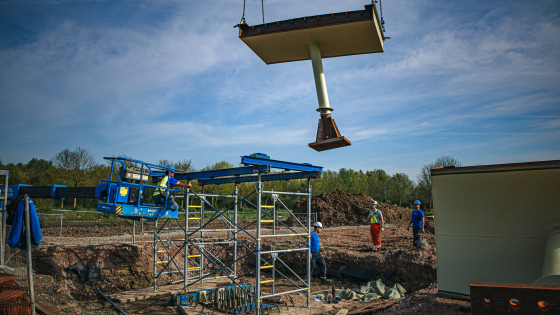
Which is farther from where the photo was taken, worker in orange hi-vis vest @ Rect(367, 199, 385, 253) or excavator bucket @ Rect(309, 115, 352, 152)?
worker in orange hi-vis vest @ Rect(367, 199, 385, 253)

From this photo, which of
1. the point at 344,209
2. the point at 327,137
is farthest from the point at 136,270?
the point at 344,209

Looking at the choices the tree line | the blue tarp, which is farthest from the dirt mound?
the blue tarp

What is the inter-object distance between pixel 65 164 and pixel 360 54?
28.7 metres

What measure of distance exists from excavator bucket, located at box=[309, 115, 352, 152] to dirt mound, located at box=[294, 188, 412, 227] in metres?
20.8

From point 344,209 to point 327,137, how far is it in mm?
22748

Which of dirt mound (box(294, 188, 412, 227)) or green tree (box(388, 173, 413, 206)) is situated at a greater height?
green tree (box(388, 173, 413, 206))

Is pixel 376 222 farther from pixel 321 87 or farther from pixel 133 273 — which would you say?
pixel 133 273

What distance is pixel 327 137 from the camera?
789 cm

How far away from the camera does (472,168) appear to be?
21.3 feet

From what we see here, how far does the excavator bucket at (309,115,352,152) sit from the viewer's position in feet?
25.3

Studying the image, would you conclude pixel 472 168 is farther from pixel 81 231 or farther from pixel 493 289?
pixel 81 231

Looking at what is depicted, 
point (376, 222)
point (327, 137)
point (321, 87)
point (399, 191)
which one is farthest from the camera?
point (399, 191)

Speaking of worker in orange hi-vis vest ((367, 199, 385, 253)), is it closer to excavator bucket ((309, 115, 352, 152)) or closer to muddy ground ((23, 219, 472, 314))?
muddy ground ((23, 219, 472, 314))

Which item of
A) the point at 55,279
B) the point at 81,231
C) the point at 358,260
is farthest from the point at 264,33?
the point at 81,231
